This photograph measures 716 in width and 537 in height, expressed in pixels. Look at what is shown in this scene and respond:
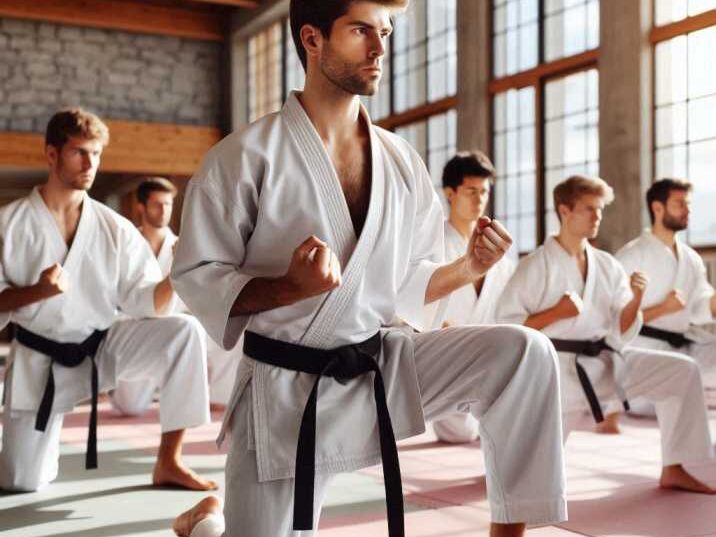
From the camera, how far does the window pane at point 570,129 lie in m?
8.09

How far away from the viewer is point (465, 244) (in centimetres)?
472

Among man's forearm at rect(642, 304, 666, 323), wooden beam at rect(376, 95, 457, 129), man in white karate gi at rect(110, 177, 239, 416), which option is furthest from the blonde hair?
wooden beam at rect(376, 95, 457, 129)

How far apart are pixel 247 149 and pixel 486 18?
7.50 metres

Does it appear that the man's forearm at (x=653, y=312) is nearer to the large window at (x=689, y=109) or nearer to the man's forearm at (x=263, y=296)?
the large window at (x=689, y=109)

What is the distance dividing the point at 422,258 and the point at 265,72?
1176 cm

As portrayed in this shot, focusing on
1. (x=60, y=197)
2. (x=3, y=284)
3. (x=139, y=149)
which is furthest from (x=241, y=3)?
(x=3, y=284)

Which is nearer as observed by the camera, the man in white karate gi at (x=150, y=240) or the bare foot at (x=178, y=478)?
the bare foot at (x=178, y=478)

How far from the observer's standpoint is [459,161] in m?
4.69

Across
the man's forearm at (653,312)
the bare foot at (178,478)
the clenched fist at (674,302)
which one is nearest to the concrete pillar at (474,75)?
the man's forearm at (653,312)

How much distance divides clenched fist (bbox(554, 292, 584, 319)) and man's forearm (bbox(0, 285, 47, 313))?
1.93 meters

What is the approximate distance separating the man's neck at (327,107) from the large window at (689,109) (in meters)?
5.45

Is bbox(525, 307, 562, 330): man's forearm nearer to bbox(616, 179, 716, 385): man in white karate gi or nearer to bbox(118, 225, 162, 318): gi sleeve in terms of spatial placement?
bbox(118, 225, 162, 318): gi sleeve

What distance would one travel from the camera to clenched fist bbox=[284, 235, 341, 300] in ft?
6.05

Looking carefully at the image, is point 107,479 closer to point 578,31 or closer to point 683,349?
point 683,349
